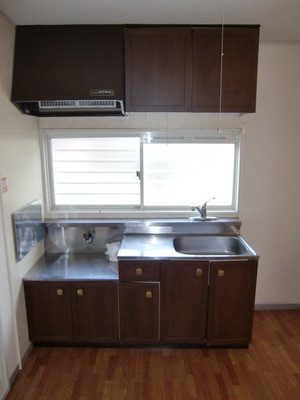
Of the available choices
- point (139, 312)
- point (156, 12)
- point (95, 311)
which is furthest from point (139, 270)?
point (156, 12)

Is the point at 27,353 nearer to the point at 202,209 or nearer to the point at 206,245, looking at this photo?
the point at 206,245

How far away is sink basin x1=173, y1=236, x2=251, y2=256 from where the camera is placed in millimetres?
2826

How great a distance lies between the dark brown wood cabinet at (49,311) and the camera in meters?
2.43

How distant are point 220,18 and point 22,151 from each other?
1.86m

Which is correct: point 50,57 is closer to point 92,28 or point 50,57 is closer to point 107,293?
point 92,28

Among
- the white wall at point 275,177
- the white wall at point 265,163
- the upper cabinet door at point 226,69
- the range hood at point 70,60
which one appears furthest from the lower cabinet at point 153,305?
the range hood at point 70,60

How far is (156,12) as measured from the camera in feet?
6.90

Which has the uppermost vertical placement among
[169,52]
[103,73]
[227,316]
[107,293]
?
[169,52]

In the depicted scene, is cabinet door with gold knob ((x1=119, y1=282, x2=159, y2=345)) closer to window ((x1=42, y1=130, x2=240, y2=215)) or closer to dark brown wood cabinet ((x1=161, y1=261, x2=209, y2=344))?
dark brown wood cabinet ((x1=161, y1=261, x2=209, y2=344))

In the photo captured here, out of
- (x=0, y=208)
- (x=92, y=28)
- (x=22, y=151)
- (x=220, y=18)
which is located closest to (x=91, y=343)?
(x=0, y=208)

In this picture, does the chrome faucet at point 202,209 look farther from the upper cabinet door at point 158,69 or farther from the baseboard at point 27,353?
the baseboard at point 27,353

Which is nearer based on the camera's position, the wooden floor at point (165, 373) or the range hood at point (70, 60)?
the wooden floor at point (165, 373)

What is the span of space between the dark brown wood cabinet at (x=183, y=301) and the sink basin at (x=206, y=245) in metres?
0.48

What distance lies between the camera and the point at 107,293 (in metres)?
2.42
